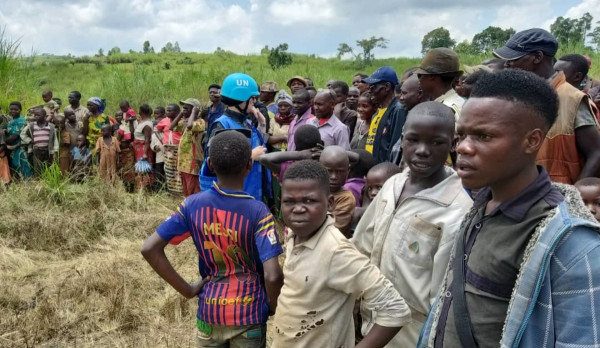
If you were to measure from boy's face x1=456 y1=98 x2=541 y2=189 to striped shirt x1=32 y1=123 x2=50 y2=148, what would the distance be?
799cm

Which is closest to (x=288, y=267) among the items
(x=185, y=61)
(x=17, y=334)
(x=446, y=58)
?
(x=446, y=58)

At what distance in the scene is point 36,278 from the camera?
14.4 feet

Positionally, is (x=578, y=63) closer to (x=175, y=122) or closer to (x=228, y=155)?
(x=228, y=155)

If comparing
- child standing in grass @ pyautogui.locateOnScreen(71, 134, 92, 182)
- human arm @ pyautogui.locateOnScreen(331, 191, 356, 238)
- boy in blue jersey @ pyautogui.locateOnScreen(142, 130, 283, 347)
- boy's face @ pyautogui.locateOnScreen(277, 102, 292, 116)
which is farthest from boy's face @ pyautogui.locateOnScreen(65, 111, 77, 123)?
human arm @ pyautogui.locateOnScreen(331, 191, 356, 238)

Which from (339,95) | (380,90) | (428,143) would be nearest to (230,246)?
(428,143)

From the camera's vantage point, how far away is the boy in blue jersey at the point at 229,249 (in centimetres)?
202

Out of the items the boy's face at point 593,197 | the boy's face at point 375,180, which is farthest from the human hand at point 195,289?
the boy's face at point 593,197

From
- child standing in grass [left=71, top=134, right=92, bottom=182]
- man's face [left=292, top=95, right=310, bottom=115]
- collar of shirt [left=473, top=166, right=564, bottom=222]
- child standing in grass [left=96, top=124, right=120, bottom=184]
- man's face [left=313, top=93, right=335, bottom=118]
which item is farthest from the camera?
child standing in grass [left=71, top=134, right=92, bottom=182]

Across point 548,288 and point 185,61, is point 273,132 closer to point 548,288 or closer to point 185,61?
point 548,288

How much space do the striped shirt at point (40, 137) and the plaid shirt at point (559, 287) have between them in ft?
26.8

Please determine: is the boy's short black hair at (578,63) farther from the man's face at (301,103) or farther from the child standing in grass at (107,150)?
the child standing in grass at (107,150)

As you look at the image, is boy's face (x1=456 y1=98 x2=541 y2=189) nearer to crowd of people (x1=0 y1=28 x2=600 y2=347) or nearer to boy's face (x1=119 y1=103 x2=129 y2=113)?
crowd of people (x1=0 y1=28 x2=600 y2=347)

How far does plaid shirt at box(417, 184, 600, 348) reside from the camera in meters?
1.04

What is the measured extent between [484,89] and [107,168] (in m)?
6.92
